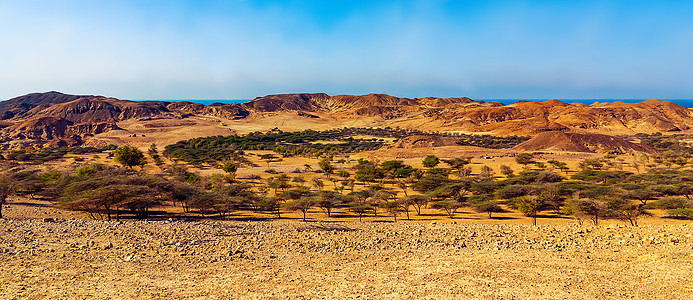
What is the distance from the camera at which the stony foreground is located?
8.26m

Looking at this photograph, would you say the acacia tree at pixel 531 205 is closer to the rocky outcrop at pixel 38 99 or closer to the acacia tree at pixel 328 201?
the acacia tree at pixel 328 201

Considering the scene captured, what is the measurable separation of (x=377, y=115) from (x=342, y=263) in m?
136

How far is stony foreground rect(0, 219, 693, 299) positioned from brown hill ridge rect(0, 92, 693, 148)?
88906 mm

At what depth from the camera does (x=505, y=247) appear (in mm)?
11805

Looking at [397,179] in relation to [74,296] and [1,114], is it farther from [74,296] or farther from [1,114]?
[1,114]

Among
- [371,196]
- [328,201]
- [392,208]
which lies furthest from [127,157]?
[392,208]

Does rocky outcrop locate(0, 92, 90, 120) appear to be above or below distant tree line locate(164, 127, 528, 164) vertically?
above

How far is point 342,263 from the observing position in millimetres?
10500

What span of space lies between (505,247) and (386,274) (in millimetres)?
4577

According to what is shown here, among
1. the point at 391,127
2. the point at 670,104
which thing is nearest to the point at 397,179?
the point at 391,127

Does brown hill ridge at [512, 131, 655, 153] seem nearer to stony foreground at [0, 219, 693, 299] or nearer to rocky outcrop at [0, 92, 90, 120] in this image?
stony foreground at [0, 219, 693, 299]

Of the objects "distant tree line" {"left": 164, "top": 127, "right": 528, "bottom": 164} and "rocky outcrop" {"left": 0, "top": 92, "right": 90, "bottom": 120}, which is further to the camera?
"rocky outcrop" {"left": 0, "top": 92, "right": 90, "bottom": 120}

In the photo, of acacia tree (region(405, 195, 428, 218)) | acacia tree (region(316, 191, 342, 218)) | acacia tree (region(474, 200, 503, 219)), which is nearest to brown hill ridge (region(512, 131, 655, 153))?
acacia tree (region(474, 200, 503, 219))

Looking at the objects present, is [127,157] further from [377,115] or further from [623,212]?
[377,115]
